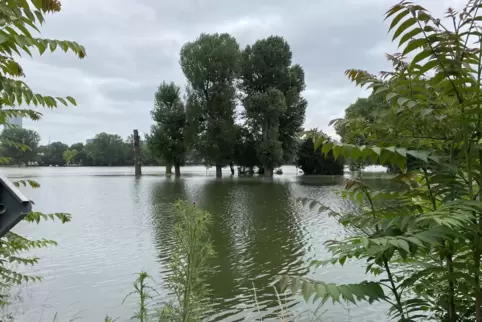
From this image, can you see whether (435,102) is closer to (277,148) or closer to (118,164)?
(277,148)

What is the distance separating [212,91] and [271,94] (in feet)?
19.9

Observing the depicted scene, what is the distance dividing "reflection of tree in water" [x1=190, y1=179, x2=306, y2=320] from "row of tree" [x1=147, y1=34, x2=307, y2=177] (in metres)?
21.9

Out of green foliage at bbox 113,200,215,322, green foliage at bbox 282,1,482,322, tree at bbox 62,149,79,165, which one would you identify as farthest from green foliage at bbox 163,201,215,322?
tree at bbox 62,149,79,165

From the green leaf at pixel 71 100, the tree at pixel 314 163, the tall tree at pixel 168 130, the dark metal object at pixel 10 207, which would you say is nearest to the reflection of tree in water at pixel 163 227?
the green leaf at pixel 71 100

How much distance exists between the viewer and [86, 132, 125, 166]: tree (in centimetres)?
10950

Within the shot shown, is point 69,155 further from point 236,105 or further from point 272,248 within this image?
point 272,248

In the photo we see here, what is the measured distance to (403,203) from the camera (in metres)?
2.57

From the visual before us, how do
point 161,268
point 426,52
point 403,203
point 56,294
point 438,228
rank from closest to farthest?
point 438,228 < point 426,52 < point 403,203 < point 56,294 < point 161,268

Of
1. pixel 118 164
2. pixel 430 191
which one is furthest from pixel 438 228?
pixel 118 164

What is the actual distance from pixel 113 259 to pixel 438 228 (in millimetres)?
7908

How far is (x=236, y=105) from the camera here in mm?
39719

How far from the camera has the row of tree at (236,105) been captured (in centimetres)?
3791

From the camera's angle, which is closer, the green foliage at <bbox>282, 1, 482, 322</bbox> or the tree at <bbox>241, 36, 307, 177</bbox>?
the green foliage at <bbox>282, 1, 482, 322</bbox>

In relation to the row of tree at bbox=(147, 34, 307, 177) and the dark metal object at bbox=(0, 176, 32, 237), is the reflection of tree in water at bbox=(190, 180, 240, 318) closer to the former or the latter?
the dark metal object at bbox=(0, 176, 32, 237)
